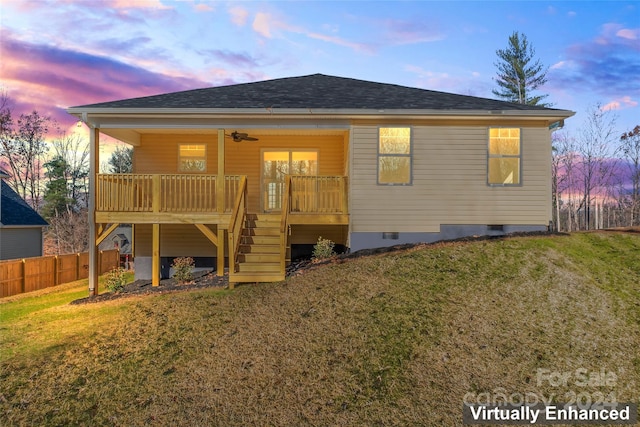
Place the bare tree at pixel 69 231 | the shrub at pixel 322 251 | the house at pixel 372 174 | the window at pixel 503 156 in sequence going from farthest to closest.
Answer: the bare tree at pixel 69 231 → the window at pixel 503 156 → the shrub at pixel 322 251 → the house at pixel 372 174

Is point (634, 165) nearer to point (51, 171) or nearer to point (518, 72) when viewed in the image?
point (518, 72)

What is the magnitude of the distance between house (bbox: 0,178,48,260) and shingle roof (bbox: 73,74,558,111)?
50.4 ft

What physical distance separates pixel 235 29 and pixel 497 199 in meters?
12.0

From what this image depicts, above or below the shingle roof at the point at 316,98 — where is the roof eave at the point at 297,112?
below

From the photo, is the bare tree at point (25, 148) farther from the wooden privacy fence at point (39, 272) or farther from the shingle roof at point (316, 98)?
the shingle roof at point (316, 98)

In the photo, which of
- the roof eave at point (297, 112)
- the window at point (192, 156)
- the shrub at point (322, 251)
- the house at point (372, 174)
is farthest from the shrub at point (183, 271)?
the roof eave at point (297, 112)

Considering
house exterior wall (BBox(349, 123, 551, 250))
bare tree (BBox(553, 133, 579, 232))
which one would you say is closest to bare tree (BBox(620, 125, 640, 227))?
bare tree (BBox(553, 133, 579, 232))

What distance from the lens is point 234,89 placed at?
549 inches

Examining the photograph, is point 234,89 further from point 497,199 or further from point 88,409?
point 88,409

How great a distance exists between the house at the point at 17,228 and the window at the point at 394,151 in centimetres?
2119

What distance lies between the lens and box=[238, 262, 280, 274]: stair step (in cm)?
988

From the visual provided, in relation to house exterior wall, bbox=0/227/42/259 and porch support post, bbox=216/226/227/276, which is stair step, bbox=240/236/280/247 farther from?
house exterior wall, bbox=0/227/42/259

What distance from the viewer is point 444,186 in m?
11.8

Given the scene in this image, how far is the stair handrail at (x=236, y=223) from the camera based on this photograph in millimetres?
9906
